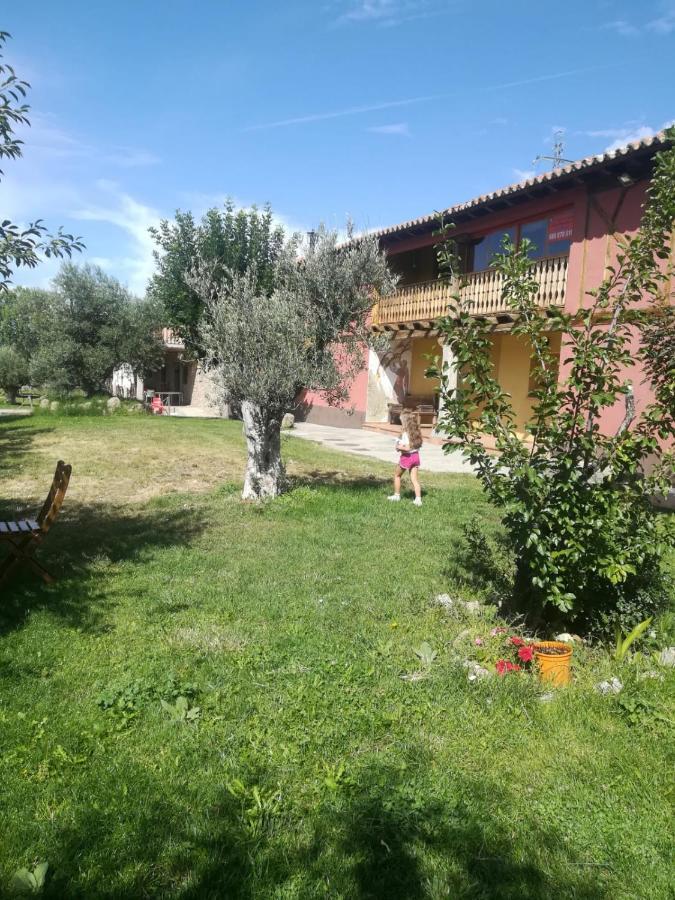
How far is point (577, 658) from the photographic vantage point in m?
3.95

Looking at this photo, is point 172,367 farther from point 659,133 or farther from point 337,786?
point 337,786

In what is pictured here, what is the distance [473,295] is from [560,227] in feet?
8.62

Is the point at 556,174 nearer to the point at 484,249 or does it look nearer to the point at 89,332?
the point at 484,249

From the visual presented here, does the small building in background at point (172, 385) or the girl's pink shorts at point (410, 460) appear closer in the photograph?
the girl's pink shorts at point (410, 460)

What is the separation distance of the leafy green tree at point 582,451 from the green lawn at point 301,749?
0.59 meters

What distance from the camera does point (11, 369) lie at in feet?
96.5

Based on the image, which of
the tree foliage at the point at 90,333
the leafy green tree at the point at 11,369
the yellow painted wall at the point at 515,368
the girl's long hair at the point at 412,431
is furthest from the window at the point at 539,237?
the leafy green tree at the point at 11,369

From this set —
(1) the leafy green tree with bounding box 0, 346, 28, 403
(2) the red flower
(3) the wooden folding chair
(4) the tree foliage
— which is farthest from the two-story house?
(1) the leafy green tree with bounding box 0, 346, 28, 403

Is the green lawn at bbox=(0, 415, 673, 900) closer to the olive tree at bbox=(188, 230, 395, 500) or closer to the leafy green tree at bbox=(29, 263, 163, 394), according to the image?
the olive tree at bbox=(188, 230, 395, 500)

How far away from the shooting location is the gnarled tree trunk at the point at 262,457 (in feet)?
27.9

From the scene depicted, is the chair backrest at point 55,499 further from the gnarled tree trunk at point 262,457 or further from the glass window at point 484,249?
the glass window at point 484,249

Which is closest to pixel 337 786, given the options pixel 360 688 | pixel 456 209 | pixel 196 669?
pixel 360 688

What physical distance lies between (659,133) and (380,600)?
34.9 ft

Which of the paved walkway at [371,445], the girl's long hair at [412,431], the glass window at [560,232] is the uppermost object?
the glass window at [560,232]
